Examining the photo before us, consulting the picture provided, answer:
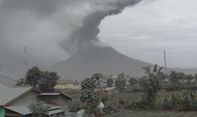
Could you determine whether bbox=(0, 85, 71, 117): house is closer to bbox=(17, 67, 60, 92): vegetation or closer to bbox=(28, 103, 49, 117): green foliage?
bbox=(28, 103, 49, 117): green foliage

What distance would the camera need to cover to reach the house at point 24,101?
28328 millimetres

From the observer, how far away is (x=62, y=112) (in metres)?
33.4

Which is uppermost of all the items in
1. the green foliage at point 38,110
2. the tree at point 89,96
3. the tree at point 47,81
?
the tree at point 47,81

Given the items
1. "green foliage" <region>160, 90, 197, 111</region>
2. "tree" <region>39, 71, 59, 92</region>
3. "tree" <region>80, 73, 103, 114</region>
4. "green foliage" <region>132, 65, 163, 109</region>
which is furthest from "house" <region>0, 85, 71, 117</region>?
"tree" <region>39, 71, 59, 92</region>

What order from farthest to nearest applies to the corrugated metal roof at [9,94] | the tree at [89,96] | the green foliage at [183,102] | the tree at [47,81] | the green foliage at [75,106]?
the tree at [47,81]
the green foliage at [75,106]
the tree at [89,96]
the green foliage at [183,102]
the corrugated metal roof at [9,94]

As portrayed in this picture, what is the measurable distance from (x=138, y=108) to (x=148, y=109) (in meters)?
0.94

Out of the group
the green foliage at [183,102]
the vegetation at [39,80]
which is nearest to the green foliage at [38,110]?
the green foliage at [183,102]

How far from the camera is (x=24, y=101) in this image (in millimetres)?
31109

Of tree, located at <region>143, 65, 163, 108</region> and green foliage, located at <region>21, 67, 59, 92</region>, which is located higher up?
green foliage, located at <region>21, 67, 59, 92</region>

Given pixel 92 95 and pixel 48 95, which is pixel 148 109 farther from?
pixel 48 95

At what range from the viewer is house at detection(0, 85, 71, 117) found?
28328 millimetres

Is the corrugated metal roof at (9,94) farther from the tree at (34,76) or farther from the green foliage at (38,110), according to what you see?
the tree at (34,76)

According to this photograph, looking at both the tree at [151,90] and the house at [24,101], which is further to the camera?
the tree at [151,90]

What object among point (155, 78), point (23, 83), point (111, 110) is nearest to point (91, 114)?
point (111, 110)
